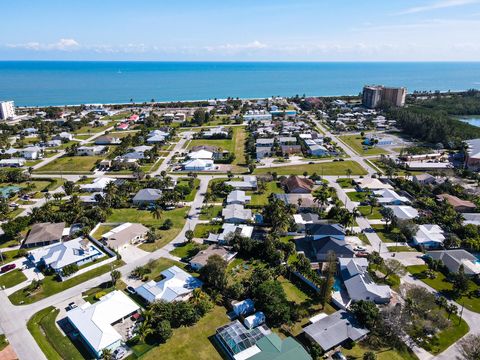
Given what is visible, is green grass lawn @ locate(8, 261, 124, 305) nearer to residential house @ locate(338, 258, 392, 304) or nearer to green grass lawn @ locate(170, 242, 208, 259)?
green grass lawn @ locate(170, 242, 208, 259)

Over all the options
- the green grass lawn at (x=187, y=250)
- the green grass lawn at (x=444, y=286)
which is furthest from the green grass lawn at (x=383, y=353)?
the green grass lawn at (x=187, y=250)

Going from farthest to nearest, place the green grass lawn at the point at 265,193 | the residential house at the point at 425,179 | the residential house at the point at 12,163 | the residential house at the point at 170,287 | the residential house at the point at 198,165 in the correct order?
the residential house at the point at 12,163 → the residential house at the point at 198,165 → the residential house at the point at 425,179 → the green grass lawn at the point at 265,193 → the residential house at the point at 170,287

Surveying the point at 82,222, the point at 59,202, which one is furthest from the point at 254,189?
the point at 59,202

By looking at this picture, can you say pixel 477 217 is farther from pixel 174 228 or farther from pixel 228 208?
pixel 174 228

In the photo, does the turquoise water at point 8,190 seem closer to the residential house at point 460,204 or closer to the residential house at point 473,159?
the residential house at point 460,204

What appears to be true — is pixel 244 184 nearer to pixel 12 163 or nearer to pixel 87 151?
pixel 87 151
